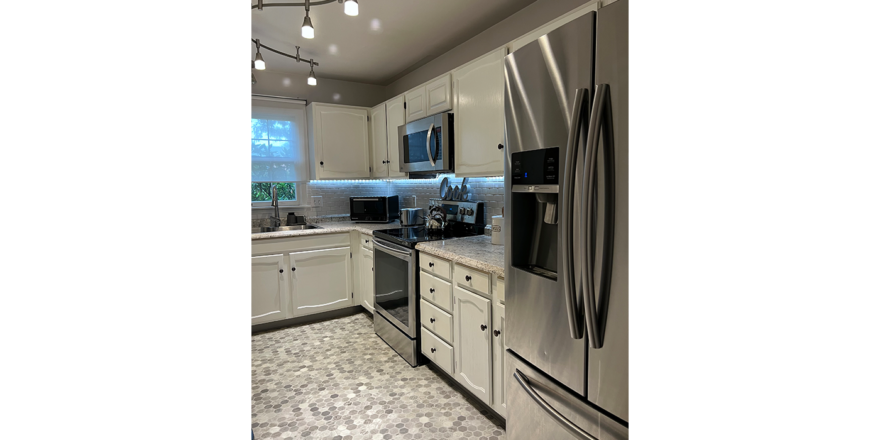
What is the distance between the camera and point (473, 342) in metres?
2.04

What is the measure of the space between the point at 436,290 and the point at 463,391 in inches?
22.4

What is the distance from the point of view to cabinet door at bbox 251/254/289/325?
10.3 ft

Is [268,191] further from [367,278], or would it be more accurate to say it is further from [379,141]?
[367,278]

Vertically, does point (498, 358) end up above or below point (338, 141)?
below

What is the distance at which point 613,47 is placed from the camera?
1084 millimetres

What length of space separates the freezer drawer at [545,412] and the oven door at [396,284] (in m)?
1.02

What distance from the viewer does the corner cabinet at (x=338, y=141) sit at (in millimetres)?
3752

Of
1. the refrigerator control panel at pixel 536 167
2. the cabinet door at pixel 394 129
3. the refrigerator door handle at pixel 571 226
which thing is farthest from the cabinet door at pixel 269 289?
the refrigerator door handle at pixel 571 226

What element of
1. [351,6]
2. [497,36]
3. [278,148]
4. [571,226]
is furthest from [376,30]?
[571,226]

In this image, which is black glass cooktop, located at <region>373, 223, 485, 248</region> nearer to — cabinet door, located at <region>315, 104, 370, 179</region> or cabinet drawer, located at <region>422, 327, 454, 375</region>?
cabinet drawer, located at <region>422, 327, 454, 375</region>

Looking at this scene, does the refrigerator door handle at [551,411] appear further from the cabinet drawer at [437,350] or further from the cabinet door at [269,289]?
the cabinet door at [269,289]
